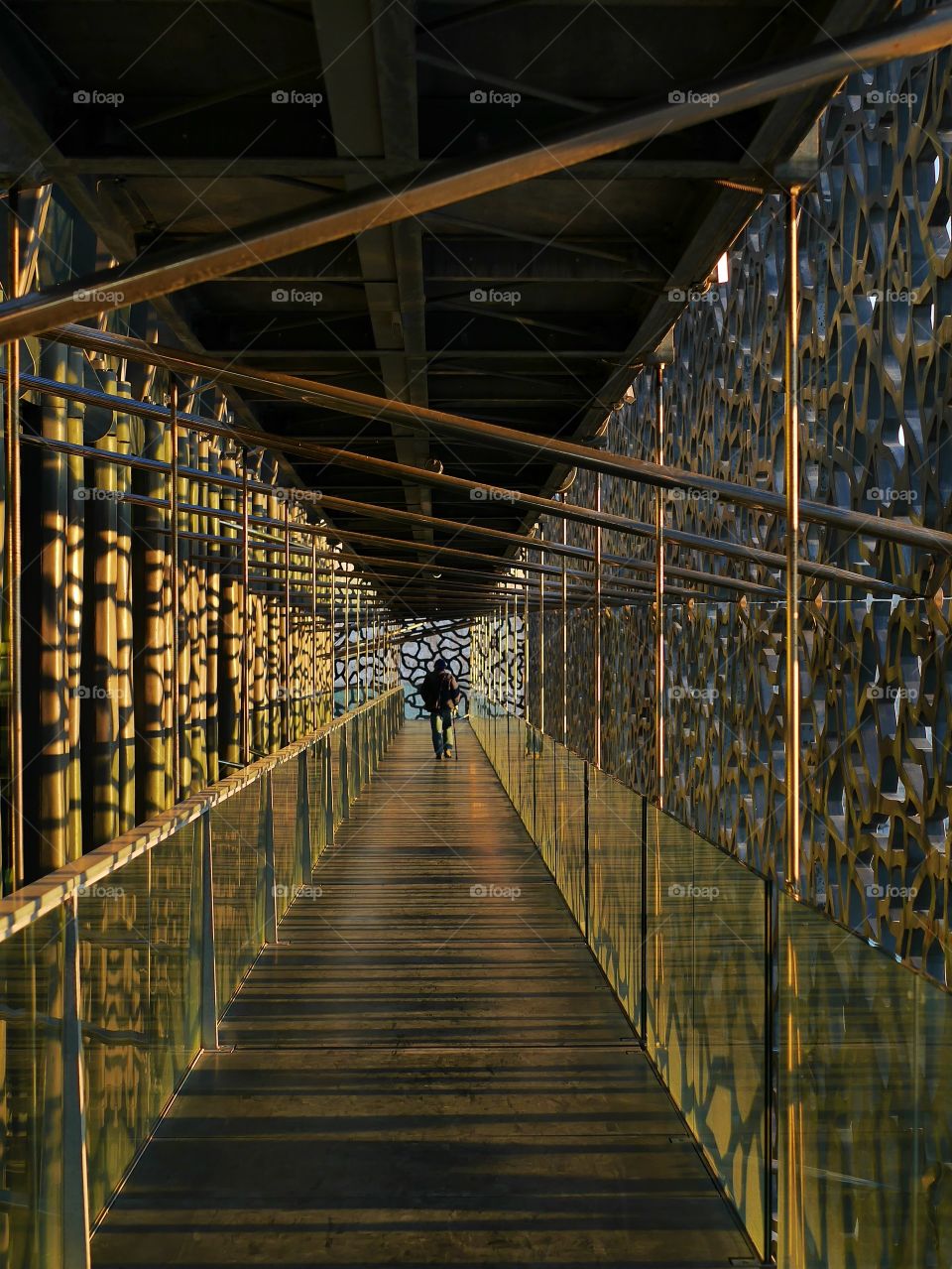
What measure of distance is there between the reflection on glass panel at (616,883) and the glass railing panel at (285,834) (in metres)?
1.95

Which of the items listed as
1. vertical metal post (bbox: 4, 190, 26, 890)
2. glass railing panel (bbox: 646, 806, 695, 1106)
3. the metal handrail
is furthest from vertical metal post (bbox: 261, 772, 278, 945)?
glass railing panel (bbox: 646, 806, 695, 1106)

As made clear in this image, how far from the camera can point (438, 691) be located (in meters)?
Answer: 25.2

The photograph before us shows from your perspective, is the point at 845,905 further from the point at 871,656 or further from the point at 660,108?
the point at 660,108

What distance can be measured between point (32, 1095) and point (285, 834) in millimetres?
5971

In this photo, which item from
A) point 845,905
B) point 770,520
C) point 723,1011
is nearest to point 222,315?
point 723,1011

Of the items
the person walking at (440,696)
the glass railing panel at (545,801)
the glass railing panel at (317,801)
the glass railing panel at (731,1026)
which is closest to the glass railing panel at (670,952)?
the glass railing panel at (731,1026)

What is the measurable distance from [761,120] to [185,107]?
78.0 inches

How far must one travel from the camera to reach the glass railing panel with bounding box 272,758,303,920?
28.4 feet

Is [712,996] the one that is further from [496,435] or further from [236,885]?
[496,435]

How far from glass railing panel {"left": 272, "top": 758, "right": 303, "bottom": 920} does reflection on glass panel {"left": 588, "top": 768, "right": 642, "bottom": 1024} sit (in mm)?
1946

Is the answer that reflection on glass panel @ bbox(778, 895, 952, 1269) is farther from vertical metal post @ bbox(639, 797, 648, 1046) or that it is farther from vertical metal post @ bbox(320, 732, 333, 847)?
vertical metal post @ bbox(320, 732, 333, 847)

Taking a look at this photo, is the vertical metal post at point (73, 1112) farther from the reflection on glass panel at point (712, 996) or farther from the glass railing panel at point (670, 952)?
the glass railing panel at point (670, 952)

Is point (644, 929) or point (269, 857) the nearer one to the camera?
point (644, 929)

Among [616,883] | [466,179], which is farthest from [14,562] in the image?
[616,883]
